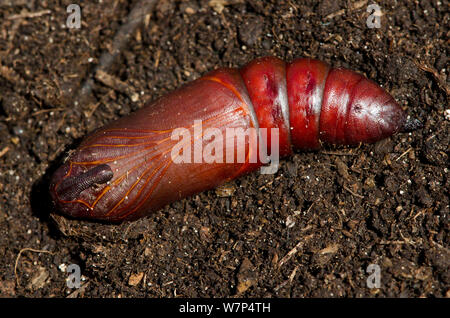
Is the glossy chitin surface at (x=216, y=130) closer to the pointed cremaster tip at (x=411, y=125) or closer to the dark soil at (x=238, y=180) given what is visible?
the pointed cremaster tip at (x=411, y=125)

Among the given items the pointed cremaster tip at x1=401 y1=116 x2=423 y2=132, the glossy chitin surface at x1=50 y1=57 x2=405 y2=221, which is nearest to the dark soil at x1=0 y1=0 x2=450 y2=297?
the pointed cremaster tip at x1=401 y1=116 x2=423 y2=132

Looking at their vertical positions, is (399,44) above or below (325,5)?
below

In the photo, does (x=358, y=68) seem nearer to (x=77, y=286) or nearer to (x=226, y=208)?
(x=226, y=208)

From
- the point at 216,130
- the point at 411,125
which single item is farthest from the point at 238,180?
the point at 411,125

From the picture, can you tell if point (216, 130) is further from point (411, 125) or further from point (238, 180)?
point (411, 125)

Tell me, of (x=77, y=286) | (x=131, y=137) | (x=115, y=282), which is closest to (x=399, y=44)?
(x=131, y=137)
